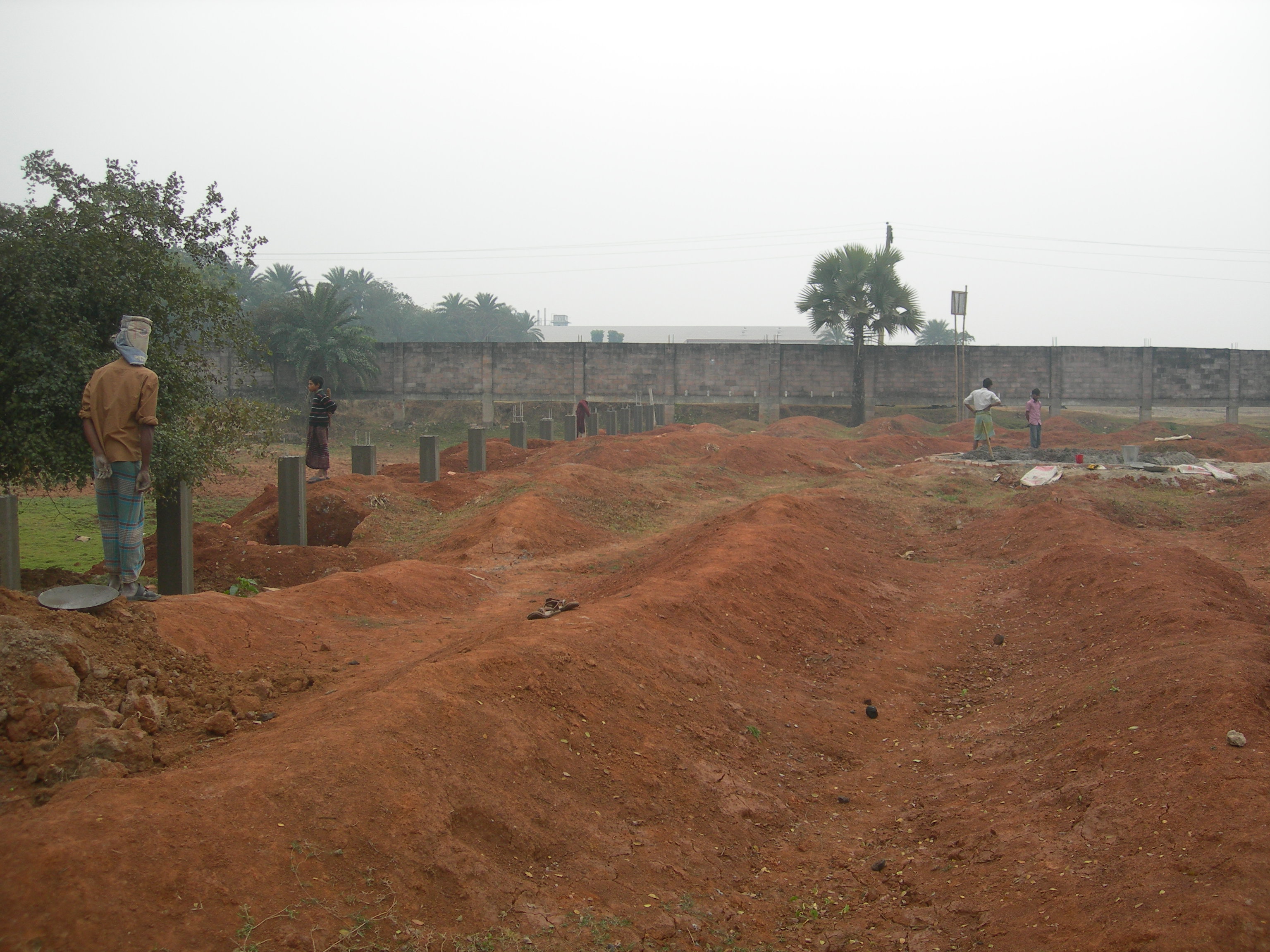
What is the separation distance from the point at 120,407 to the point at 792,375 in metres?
31.2

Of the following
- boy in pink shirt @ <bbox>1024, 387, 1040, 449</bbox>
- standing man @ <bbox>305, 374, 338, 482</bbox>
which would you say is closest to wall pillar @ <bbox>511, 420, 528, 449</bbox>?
standing man @ <bbox>305, 374, 338, 482</bbox>

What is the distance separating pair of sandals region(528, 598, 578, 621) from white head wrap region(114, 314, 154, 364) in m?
3.12

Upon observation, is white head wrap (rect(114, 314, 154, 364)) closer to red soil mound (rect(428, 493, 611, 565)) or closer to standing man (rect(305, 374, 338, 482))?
red soil mound (rect(428, 493, 611, 565))

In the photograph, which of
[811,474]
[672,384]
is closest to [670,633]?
[811,474]

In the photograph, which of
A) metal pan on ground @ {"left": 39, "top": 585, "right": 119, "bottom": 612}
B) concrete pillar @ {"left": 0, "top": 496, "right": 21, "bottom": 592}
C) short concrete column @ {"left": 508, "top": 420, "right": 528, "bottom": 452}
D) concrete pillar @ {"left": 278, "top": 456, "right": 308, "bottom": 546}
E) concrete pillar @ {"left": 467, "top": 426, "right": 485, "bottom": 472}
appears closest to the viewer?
metal pan on ground @ {"left": 39, "top": 585, "right": 119, "bottom": 612}

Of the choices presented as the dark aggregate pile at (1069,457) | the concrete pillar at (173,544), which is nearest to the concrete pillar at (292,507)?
the concrete pillar at (173,544)

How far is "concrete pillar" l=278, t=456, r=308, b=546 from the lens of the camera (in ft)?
33.3

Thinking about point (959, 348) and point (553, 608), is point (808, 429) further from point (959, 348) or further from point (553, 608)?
point (553, 608)

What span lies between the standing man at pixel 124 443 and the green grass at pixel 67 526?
7.11 feet

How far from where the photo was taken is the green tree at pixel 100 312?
673 centimetres

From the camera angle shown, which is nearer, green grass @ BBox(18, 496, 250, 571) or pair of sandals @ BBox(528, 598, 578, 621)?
pair of sandals @ BBox(528, 598, 578, 621)

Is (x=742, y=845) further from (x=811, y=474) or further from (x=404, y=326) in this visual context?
(x=404, y=326)

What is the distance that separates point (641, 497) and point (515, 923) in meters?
11.6

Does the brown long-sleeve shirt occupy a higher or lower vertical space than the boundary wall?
lower
